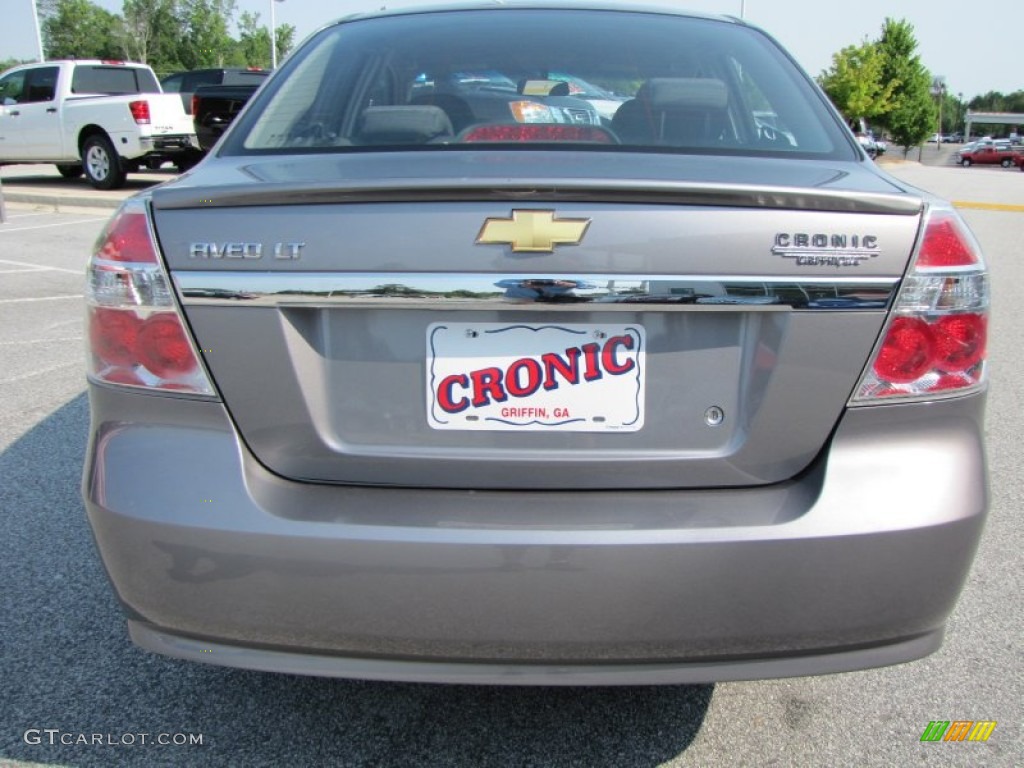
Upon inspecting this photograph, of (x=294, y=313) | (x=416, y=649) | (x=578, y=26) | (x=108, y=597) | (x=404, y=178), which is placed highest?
(x=578, y=26)

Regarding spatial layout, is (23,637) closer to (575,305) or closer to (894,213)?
(575,305)

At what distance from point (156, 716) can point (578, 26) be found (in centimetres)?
218

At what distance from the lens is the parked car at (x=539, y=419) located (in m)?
1.60

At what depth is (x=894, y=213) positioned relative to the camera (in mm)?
1656

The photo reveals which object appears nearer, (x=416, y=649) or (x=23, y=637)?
(x=416, y=649)

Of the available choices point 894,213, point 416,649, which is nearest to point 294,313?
point 416,649

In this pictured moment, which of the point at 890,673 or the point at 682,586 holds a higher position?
the point at 682,586

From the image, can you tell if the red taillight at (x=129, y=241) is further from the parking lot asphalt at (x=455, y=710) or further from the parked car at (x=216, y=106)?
the parked car at (x=216, y=106)

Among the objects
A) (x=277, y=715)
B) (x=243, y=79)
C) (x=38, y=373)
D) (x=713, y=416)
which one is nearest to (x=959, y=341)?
(x=713, y=416)

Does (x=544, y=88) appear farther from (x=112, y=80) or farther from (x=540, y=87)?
(x=112, y=80)

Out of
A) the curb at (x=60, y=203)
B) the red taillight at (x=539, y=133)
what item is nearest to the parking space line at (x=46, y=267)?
the curb at (x=60, y=203)

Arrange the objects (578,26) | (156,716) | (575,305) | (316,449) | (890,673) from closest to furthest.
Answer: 1. (575,305)
2. (316,449)
3. (156,716)
4. (890,673)
5. (578,26)

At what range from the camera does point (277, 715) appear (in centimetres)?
220

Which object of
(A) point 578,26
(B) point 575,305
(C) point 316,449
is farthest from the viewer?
(A) point 578,26
